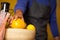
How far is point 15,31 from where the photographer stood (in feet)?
1.42

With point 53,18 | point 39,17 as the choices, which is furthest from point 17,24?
point 53,18

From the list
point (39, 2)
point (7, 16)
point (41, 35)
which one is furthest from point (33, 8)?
point (7, 16)

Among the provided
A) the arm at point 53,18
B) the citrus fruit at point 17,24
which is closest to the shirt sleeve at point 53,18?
the arm at point 53,18

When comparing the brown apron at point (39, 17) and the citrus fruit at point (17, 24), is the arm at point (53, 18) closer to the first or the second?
the brown apron at point (39, 17)

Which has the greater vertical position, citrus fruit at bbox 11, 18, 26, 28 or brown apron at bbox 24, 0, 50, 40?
citrus fruit at bbox 11, 18, 26, 28

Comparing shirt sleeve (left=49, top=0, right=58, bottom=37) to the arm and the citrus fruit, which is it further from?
the citrus fruit

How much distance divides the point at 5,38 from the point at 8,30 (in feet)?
0.08

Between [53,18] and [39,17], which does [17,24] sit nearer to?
[39,17]

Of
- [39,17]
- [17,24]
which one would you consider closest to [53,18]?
[39,17]

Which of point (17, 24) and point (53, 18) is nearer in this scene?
point (17, 24)

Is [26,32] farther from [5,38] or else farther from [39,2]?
[39,2]

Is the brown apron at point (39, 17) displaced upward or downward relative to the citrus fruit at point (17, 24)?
downward

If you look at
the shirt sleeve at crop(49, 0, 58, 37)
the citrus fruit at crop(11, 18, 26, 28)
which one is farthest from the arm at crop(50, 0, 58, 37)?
the citrus fruit at crop(11, 18, 26, 28)

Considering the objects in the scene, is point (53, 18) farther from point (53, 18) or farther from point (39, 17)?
point (39, 17)
